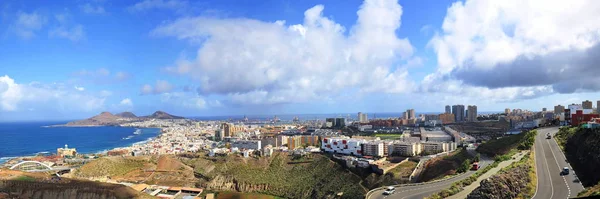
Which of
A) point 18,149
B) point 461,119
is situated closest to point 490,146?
point 461,119

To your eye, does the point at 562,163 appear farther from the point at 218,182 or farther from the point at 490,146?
the point at 218,182

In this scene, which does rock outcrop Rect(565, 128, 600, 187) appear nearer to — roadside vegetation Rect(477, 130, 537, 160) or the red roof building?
roadside vegetation Rect(477, 130, 537, 160)

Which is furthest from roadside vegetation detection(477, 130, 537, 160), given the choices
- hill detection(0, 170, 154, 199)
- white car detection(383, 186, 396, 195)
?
hill detection(0, 170, 154, 199)

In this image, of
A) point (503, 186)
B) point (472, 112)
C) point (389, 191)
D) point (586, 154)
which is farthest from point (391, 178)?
point (472, 112)

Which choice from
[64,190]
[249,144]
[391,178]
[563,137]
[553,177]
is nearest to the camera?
[553,177]

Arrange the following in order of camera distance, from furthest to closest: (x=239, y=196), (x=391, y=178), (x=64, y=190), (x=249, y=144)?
1. (x=249, y=144)
2. (x=239, y=196)
3. (x=391, y=178)
4. (x=64, y=190)

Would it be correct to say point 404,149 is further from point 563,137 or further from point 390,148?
point 563,137
